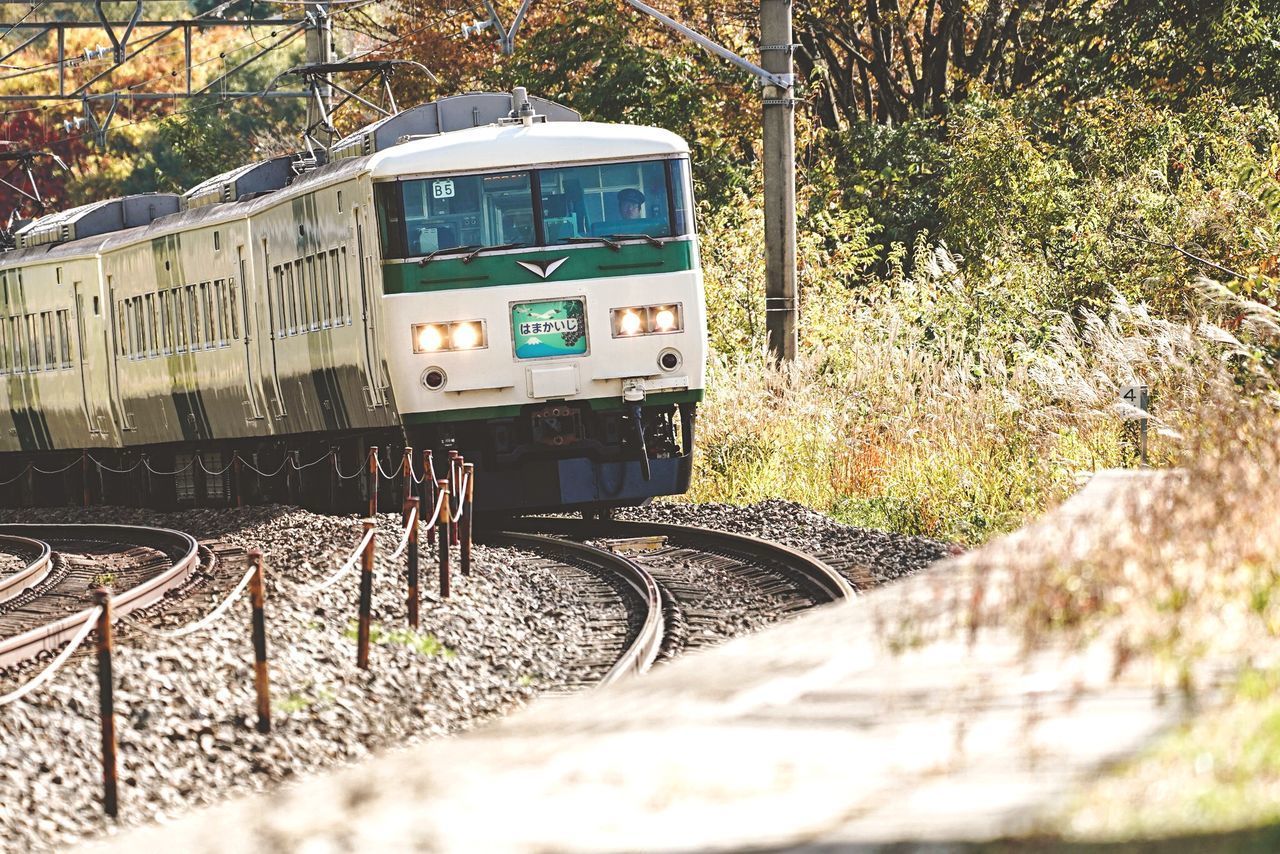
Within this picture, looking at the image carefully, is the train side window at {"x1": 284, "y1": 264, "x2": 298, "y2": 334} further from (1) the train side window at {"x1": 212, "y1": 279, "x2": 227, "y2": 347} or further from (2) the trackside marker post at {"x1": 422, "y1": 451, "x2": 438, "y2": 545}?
(2) the trackside marker post at {"x1": 422, "y1": 451, "x2": 438, "y2": 545}

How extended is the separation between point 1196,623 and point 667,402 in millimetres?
10615

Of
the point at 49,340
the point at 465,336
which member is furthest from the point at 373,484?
the point at 49,340

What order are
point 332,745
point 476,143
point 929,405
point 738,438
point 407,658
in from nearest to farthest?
point 332,745
point 407,658
point 476,143
point 929,405
point 738,438

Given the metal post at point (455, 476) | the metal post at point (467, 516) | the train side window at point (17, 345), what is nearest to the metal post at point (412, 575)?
the metal post at point (467, 516)

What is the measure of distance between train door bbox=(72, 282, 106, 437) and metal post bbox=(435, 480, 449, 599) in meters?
12.4

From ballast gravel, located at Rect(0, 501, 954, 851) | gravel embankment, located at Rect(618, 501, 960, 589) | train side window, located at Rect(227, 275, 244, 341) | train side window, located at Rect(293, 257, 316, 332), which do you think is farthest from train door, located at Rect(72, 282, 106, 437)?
ballast gravel, located at Rect(0, 501, 954, 851)

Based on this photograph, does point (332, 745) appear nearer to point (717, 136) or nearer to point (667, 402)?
point (667, 402)

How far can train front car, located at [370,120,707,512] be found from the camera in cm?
1588

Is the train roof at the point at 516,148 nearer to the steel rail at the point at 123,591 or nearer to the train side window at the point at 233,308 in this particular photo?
the steel rail at the point at 123,591

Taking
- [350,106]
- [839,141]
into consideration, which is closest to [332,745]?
[839,141]

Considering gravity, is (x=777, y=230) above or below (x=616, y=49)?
below

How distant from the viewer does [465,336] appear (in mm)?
15961

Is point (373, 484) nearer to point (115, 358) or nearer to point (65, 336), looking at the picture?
point (115, 358)

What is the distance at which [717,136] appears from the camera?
32.7 meters
